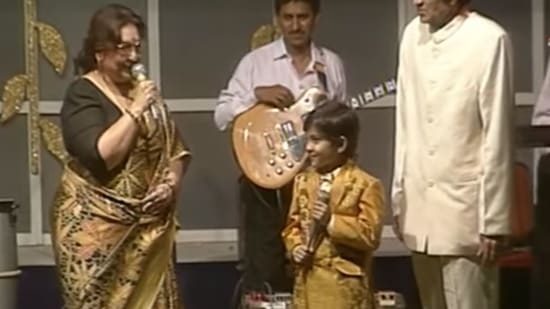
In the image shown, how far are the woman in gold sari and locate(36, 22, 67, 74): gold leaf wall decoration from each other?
1876 mm

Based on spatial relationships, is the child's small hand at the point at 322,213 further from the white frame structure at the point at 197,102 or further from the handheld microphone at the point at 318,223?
the white frame structure at the point at 197,102

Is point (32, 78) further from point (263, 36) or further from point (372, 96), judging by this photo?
point (372, 96)

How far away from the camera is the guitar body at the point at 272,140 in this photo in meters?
4.50

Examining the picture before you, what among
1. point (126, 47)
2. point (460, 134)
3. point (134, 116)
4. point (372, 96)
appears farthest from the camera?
point (372, 96)

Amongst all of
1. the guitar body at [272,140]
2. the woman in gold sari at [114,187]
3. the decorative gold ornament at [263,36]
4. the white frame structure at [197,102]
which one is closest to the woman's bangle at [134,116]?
the woman in gold sari at [114,187]

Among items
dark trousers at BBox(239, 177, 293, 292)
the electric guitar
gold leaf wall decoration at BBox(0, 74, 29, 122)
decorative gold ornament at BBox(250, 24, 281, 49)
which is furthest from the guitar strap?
gold leaf wall decoration at BBox(0, 74, 29, 122)

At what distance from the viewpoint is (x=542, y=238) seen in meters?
3.67

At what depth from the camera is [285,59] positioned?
4797mm

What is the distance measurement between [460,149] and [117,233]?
39.2 inches

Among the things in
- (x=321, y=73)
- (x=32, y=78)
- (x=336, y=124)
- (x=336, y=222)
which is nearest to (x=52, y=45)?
(x=32, y=78)

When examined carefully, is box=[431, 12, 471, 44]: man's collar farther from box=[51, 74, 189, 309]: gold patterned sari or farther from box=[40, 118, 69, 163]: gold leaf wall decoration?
box=[40, 118, 69, 163]: gold leaf wall decoration

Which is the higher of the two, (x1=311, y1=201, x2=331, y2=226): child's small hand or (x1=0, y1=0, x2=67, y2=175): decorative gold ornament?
(x1=0, y1=0, x2=67, y2=175): decorative gold ornament

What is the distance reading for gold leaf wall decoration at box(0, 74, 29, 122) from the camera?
553 centimetres

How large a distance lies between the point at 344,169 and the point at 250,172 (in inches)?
37.4
